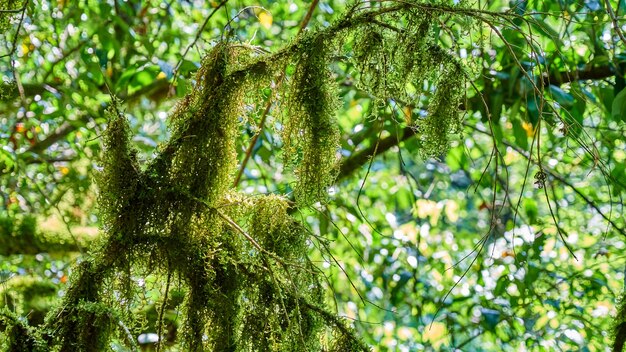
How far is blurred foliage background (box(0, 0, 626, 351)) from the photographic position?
1.41 metres

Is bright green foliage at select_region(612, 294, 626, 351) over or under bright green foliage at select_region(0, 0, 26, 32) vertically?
under

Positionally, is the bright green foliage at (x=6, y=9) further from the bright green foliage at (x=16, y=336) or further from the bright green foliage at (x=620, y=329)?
the bright green foliage at (x=620, y=329)

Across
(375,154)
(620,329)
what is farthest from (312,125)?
(620,329)

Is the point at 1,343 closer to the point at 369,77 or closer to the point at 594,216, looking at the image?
the point at 369,77

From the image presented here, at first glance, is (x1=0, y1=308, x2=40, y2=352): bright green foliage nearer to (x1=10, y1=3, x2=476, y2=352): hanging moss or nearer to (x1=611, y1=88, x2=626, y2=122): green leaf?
(x1=10, y1=3, x2=476, y2=352): hanging moss

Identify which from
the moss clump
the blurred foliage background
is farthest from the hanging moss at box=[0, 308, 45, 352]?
the moss clump

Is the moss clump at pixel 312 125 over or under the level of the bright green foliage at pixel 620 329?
over

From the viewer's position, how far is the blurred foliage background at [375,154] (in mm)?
1406

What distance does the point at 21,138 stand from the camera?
2340mm

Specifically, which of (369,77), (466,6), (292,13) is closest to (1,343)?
(369,77)

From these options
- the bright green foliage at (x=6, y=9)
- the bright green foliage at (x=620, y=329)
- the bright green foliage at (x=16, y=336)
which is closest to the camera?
the bright green foliage at (x=16, y=336)

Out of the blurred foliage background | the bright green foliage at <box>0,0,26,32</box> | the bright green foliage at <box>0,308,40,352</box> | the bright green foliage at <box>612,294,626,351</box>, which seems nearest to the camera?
the bright green foliage at <box>0,308,40,352</box>

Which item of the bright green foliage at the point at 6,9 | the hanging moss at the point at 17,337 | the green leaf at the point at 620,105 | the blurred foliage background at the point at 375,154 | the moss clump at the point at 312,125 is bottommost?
the hanging moss at the point at 17,337

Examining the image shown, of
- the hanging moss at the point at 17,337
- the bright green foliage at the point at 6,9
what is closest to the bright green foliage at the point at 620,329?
the hanging moss at the point at 17,337
